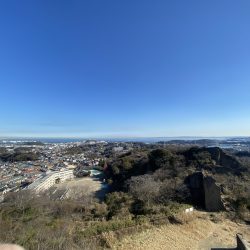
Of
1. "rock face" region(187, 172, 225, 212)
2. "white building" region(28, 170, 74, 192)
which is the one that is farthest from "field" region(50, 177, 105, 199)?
"rock face" region(187, 172, 225, 212)

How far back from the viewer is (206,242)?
34.3 feet

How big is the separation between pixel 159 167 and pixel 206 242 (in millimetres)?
20093

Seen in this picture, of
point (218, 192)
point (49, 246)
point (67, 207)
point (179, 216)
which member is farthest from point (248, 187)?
point (49, 246)

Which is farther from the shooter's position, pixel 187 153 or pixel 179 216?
pixel 187 153

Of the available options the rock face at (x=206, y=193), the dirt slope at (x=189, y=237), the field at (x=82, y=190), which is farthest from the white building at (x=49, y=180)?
the dirt slope at (x=189, y=237)

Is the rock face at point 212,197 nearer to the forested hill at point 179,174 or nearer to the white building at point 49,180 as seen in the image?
the forested hill at point 179,174

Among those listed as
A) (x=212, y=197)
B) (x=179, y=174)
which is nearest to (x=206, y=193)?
(x=212, y=197)

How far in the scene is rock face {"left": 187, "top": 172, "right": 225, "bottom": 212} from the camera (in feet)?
52.3

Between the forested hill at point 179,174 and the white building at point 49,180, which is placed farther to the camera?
the white building at point 49,180

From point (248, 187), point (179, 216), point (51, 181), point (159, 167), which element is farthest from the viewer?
point (51, 181)

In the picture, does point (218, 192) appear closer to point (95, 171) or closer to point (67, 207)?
point (67, 207)

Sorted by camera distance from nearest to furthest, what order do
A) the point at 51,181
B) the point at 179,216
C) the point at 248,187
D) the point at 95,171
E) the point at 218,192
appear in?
the point at 179,216, the point at 218,192, the point at 248,187, the point at 51,181, the point at 95,171

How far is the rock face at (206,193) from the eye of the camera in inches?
628

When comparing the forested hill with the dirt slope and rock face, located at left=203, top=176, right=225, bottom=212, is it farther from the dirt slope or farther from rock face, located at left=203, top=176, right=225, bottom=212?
A: the dirt slope
